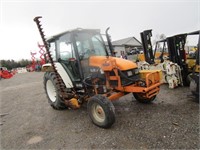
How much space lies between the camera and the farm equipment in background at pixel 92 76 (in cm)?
412

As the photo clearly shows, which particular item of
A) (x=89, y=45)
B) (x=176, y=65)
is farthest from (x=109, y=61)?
(x=176, y=65)

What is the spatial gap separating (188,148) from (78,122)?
8.08 feet

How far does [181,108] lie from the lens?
179 inches

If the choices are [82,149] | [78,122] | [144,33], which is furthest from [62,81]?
[144,33]

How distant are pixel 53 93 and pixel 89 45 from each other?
83.4 inches

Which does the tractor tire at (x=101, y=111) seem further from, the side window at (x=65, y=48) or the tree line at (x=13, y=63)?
the tree line at (x=13, y=63)

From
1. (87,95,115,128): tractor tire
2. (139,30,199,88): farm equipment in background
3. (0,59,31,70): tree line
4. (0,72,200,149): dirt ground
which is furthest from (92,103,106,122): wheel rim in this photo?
(0,59,31,70): tree line

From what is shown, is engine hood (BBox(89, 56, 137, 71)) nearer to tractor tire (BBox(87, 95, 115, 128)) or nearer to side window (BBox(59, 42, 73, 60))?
Result: side window (BBox(59, 42, 73, 60))

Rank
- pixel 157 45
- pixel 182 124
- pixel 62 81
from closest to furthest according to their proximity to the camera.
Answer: pixel 182 124
pixel 62 81
pixel 157 45

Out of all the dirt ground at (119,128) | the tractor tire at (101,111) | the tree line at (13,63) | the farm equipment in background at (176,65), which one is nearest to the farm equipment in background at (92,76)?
the tractor tire at (101,111)

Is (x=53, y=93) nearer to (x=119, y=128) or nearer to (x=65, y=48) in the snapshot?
(x=65, y=48)

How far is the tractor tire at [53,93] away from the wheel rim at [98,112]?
4.38 ft

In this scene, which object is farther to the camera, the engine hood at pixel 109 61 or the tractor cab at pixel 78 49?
the tractor cab at pixel 78 49

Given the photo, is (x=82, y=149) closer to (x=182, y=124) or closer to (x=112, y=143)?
(x=112, y=143)
